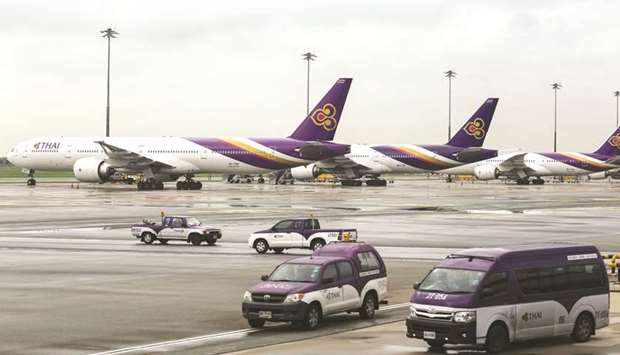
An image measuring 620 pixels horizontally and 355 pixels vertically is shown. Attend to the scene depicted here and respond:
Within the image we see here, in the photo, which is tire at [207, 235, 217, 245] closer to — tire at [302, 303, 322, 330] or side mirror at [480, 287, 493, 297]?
tire at [302, 303, 322, 330]

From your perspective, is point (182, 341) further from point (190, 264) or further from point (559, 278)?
point (190, 264)

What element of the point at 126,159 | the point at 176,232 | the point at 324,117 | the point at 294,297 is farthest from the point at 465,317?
the point at 324,117

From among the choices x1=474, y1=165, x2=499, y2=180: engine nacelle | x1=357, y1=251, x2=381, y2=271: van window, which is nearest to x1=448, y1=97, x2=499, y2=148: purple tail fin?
x1=474, y1=165, x2=499, y2=180: engine nacelle

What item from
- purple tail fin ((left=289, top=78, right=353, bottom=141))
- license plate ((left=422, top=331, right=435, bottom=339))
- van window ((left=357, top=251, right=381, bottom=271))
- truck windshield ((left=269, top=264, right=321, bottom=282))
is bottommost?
license plate ((left=422, top=331, right=435, bottom=339))

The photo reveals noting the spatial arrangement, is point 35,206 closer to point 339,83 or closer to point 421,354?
point 339,83

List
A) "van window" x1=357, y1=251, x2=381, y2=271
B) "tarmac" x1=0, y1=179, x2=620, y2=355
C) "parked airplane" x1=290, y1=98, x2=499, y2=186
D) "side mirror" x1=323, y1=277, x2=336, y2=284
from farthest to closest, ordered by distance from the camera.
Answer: "parked airplane" x1=290, y1=98, x2=499, y2=186, "van window" x1=357, y1=251, x2=381, y2=271, "side mirror" x1=323, y1=277, x2=336, y2=284, "tarmac" x1=0, y1=179, x2=620, y2=355

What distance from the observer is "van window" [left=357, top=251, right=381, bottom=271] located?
969 inches

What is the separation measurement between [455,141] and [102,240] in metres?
87.2

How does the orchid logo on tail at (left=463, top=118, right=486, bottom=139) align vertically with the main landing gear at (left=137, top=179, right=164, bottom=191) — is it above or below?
above

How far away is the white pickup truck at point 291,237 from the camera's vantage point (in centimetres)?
3997

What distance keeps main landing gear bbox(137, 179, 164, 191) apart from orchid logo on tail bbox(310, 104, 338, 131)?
60.1 feet

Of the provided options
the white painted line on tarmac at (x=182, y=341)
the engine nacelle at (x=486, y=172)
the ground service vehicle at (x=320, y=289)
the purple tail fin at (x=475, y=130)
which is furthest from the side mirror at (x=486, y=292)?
the engine nacelle at (x=486, y=172)

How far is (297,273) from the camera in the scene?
23.4 m

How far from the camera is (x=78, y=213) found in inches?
2472
